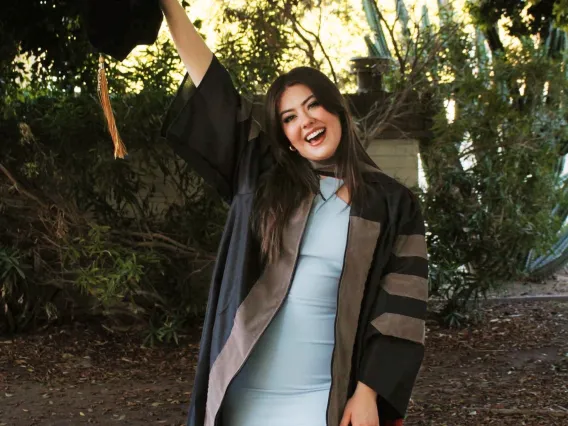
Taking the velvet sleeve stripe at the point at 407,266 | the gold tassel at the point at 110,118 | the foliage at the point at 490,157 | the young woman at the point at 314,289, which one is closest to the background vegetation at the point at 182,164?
the foliage at the point at 490,157

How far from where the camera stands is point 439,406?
4.75 m

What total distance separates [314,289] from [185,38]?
69 centimetres

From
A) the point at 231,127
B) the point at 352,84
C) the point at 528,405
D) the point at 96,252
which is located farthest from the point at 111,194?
the point at 231,127

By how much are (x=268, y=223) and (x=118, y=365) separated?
4128 millimetres

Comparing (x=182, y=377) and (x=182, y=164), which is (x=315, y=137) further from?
(x=182, y=164)

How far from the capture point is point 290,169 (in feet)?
6.59

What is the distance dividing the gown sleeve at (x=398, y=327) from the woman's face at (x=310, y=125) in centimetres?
24

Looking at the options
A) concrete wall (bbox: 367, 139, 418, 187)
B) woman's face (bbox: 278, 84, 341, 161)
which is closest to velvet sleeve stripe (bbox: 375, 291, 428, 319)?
woman's face (bbox: 278, 84, 341, 161)

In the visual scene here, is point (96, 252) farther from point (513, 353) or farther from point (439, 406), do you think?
point (513, 353)

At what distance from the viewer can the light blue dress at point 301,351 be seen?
1887 mm

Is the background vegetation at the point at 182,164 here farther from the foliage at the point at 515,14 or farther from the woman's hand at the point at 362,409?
the woman's hand at the point at 362,409

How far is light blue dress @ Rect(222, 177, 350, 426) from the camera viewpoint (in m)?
1.89

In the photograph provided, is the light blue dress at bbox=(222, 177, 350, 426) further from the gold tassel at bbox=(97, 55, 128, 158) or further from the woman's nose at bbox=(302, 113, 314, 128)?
the gold tassel at bbox=(97, 55, 128, 158)

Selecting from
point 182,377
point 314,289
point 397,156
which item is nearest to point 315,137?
point 314,289
